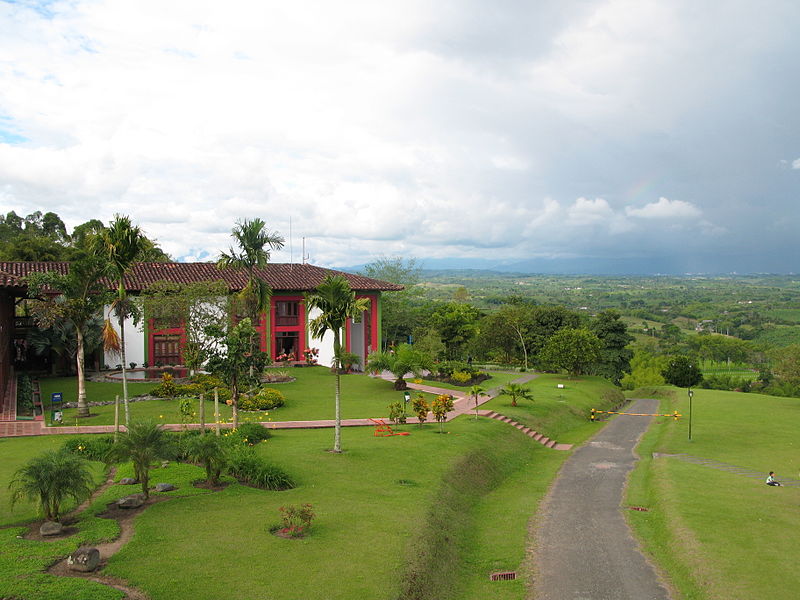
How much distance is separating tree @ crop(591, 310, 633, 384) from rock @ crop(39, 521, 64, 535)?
57.5m

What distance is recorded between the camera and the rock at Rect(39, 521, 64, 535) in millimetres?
13483

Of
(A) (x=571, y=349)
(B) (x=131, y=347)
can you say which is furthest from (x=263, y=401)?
(A) (x=571, y=349)

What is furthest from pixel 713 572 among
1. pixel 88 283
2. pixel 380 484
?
pixel 88 283

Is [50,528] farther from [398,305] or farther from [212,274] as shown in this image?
[398,305]

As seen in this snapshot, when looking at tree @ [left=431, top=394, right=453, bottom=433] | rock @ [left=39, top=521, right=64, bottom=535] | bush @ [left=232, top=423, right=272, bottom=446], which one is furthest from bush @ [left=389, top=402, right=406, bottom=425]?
rock @ [left=39, top=521, right=64, bottom=535]

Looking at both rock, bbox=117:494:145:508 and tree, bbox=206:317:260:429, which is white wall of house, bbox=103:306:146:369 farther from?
rock, bbox=117:494:145:508

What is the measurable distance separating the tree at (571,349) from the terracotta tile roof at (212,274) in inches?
590

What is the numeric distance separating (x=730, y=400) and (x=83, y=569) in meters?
52.0

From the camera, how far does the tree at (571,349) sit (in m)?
52.0

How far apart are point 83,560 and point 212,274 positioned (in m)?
38.9

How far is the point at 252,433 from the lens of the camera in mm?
24656

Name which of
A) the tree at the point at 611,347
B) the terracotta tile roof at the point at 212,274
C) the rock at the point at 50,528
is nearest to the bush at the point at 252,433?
the rock at the point at 50,528

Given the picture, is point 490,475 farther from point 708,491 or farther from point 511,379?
point 511,379

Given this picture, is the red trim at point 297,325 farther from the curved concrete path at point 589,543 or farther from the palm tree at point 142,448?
the palm tree at point 142,448
